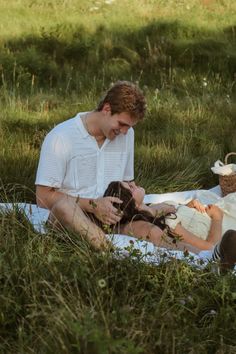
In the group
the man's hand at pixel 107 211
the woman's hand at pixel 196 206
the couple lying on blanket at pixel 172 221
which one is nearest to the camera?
the man's hand at pixel 107 211

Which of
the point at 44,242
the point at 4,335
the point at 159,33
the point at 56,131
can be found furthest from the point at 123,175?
the point at 159,33

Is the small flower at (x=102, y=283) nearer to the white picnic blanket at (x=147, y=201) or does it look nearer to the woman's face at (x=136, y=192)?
the white picnic blanket at (x=147, y=201)

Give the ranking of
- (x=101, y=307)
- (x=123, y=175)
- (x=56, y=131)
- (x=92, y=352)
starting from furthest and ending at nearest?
(x=123, y=175) < (x=56, y=131) < (x=101, y=307) < (x=92, y=352)

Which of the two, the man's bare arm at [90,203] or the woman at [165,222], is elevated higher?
the man's bare arm at [90,203]

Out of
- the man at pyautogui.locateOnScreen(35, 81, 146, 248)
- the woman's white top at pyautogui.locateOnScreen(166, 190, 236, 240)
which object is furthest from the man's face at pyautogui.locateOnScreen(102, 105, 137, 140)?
the woman's white top at pyautogui.locateOnScreen(166, 190, 236, 240)

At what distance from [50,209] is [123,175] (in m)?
0.68

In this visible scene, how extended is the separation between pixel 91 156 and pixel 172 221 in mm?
673

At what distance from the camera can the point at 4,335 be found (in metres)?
3.30

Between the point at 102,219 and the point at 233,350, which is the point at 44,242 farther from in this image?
the point at 233,350

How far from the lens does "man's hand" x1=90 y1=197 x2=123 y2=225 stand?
4.38 metres

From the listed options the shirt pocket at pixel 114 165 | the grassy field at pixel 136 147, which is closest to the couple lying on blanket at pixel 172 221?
the shirt pocket at pixel 114 165

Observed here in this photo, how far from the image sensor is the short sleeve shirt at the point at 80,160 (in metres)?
4.67

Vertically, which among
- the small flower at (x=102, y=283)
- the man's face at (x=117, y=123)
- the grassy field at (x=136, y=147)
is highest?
the man's face at (x=117, y=123)

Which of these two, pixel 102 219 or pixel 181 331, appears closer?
pixel 181 331
